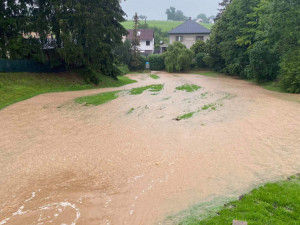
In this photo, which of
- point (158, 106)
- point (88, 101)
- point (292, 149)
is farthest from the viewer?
point (88, 101)

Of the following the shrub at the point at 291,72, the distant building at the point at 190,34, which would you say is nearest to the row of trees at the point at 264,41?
the shrub at the point at 291,72

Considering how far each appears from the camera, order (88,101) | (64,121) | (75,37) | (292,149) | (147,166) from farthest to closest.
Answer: (75,37)
(88,101)
(64,121)
(292,149)
(147,166)

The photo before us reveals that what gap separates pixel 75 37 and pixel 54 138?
16913mm

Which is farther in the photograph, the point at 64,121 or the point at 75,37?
the point at 75,37

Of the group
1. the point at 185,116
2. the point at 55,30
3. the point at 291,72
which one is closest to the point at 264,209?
the point at 185,116

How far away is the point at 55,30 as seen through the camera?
24266 millimetres

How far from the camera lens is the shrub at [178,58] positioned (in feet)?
154

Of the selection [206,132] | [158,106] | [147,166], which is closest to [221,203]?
[147,166]

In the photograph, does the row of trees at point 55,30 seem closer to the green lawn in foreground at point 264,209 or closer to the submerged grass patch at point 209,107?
the submerged grass patch at point 209,107

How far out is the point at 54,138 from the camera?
1109 centimetres

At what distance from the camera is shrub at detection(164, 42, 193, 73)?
154ft

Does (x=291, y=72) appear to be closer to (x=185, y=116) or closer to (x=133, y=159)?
(x=185, y=116)

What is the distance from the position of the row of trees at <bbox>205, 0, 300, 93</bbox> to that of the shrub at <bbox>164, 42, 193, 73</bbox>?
4.83m

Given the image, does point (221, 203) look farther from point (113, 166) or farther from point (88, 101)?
point (88, 101)
